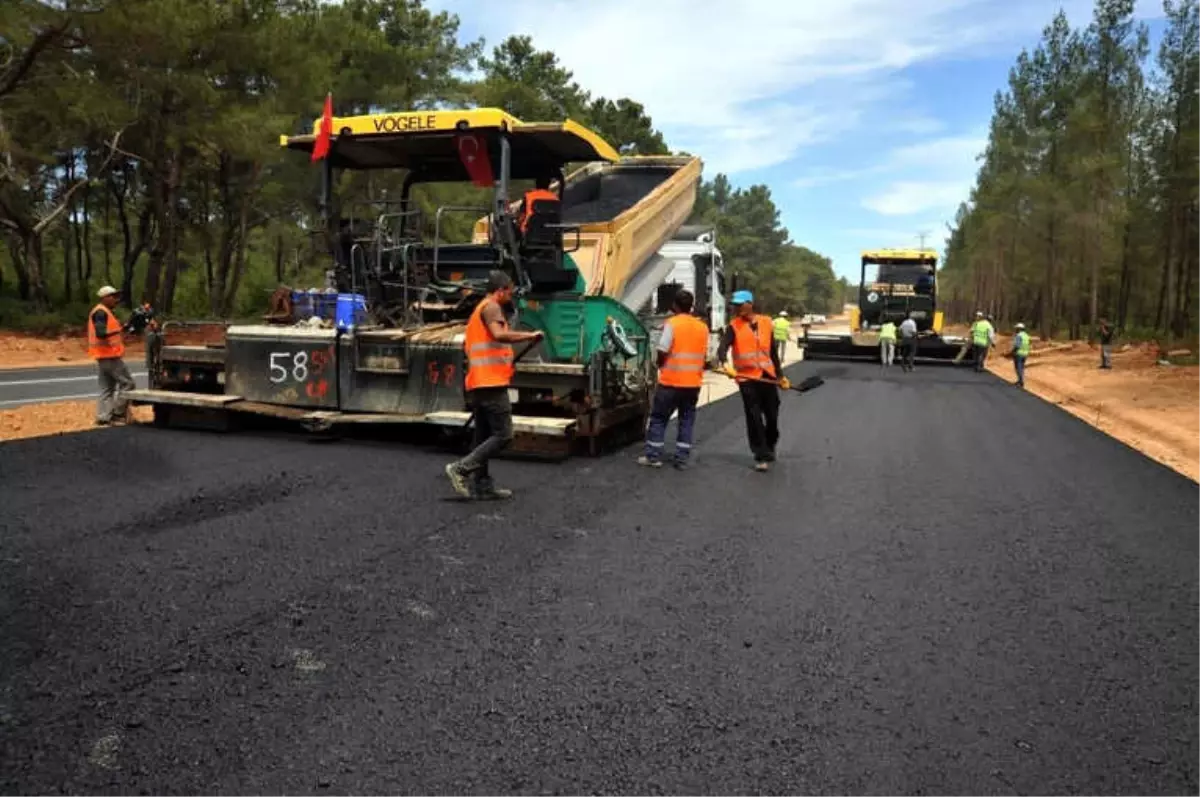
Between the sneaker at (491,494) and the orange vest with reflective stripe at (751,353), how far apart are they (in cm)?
279

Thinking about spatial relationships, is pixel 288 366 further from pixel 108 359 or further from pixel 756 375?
pixel 756 375

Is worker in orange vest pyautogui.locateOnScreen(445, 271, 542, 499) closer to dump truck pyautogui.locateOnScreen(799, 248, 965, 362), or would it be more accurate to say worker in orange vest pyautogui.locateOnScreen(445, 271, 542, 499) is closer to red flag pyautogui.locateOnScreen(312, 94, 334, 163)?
red flag pyautogui.locateOnScreen(312, 94, 334, 163)

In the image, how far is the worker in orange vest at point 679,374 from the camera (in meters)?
7.87

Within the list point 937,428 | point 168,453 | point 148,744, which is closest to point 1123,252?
point 937,428

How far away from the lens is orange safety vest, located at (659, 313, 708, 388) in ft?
25.8

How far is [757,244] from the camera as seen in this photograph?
92250 millimetres

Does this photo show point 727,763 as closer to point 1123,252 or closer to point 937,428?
point 937,428

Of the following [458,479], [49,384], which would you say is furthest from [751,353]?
[49,384]

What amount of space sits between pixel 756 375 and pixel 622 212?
3597 millimetres

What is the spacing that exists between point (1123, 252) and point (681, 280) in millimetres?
33187

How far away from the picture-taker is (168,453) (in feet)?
24.5

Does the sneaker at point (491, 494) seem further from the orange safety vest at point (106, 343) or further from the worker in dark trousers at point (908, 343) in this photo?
the worker in dark trousers at point (908, 343)

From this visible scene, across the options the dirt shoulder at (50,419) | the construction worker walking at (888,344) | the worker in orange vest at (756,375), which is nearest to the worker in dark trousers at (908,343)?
the construction worker walking at (888,344)

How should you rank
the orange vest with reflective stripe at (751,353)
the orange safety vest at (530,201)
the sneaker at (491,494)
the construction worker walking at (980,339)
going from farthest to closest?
the construction worker walking at (980,339) < the orange vest with reflective stripe at (751,353) < the orange safety vest at (530,201) < the sneaker at (491,494)
